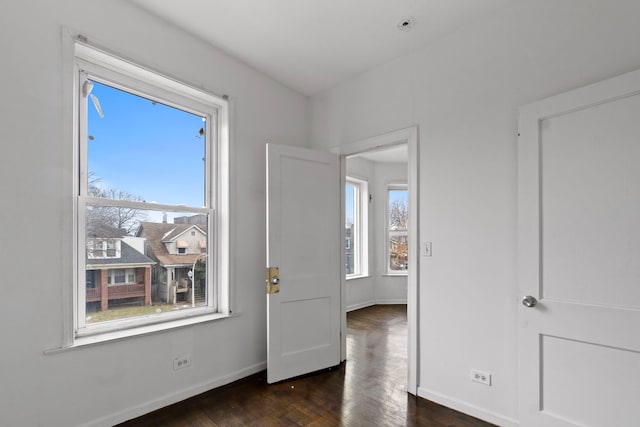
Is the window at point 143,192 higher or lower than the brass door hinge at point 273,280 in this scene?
higher

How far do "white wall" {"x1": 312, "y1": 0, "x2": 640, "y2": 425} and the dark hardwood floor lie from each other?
10.2 inches

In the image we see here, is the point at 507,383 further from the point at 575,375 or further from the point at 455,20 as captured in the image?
the point at 455,20

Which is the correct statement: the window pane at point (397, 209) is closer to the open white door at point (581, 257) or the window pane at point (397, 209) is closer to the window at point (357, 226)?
the window at point (357, 226)

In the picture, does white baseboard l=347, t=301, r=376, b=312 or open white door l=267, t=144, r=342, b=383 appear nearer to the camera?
open white door l=267, t=144, r=342, b=383

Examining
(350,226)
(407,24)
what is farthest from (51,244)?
(350,226)

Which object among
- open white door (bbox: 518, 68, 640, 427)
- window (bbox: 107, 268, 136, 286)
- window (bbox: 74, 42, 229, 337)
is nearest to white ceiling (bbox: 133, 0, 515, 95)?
window (bbox: 74, 42, 229, 337)

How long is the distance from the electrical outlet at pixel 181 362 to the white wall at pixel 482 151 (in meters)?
1.84

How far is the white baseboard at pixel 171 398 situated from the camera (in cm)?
215

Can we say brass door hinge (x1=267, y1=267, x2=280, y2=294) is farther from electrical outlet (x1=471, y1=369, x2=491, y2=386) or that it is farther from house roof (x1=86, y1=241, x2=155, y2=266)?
electrical outlet (x1=471, y1=369, x2=491, y2=386)

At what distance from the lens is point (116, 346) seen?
7.23 ft

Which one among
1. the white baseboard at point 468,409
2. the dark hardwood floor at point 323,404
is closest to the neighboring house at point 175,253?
the dark hardwood floor at point 323,404

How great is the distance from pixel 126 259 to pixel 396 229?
16.4ft

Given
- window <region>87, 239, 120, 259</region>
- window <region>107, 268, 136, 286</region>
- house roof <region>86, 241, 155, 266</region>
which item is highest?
window <region>87, 239, 120, 259</region>

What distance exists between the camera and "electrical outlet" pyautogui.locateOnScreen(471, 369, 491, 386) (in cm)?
230
